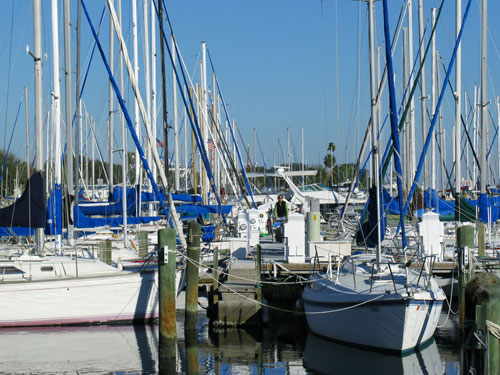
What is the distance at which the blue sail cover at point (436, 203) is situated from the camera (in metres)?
30.0

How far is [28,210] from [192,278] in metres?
4.66

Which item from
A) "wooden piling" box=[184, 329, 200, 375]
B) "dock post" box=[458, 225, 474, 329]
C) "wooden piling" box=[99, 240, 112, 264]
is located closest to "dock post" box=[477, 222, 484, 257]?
"dock post" box=[458, 225, 474, 329]

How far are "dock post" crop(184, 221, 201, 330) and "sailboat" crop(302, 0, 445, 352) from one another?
284 cm

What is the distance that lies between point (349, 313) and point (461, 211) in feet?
39.4

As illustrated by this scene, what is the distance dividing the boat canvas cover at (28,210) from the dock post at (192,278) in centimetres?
405

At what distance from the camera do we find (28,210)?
63.4 feet

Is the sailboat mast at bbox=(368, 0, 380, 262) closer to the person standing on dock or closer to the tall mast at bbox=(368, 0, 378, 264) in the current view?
the tall mast at bbox=(368, 0, 378, 264)

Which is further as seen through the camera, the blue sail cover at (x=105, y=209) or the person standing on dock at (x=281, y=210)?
the person standing on dock at (x=281, y=210)

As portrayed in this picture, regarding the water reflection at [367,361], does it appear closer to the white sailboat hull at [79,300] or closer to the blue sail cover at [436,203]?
the white sailboat hull at [79,300]

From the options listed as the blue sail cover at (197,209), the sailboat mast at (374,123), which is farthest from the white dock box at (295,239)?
the blue sail cover at (197,209)

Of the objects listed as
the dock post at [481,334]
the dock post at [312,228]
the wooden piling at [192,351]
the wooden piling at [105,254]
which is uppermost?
the dock post at [312,228]

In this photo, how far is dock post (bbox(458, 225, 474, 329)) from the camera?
17.2 m

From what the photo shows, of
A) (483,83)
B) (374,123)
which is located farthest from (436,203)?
(374,123)

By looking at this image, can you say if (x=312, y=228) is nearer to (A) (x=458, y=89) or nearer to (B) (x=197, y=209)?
(B) (x=197, y=209)
